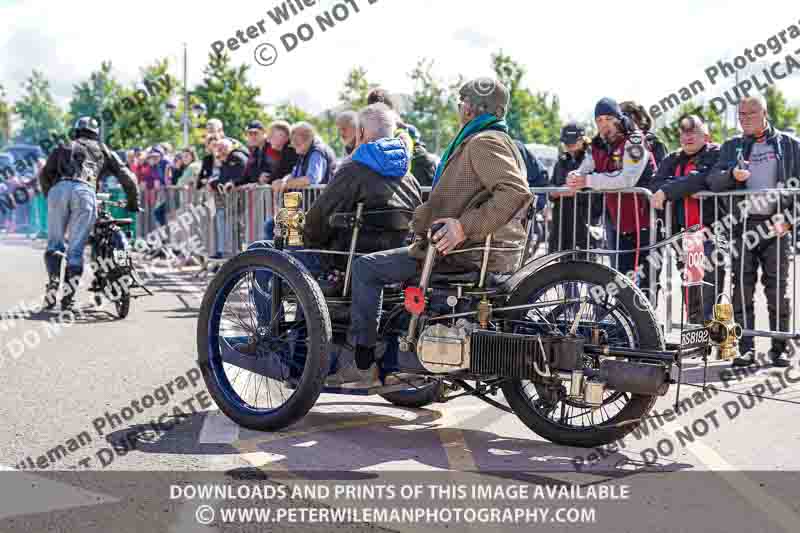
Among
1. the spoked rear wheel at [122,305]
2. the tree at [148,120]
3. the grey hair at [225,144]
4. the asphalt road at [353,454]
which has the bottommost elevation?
the asphalt road at [353,454]

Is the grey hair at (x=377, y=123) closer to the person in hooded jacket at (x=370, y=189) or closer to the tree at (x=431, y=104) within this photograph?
the person in hooded jacket at (x=370, y=189)

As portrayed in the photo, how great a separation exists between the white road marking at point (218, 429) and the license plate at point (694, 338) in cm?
226

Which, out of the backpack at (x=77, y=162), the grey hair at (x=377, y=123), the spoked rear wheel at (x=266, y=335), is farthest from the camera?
the backpack at (x=77, y=162)

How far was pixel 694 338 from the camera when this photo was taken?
527 centimetres

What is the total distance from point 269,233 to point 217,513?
7057mm

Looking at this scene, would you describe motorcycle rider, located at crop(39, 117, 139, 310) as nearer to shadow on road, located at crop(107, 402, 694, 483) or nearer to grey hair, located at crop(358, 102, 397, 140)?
shadow on road, located at crop(107, 402, 694, 483)

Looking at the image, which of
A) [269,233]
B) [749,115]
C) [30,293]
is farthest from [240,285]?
[30,293]

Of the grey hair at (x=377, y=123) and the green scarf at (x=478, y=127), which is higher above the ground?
the grey hair at (x=377, y=123)

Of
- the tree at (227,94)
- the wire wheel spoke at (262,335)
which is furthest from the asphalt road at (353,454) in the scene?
the tree at (227,94)

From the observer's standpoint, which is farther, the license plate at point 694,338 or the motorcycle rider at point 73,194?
the motorcycle rider at point 73,194

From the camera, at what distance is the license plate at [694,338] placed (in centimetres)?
519

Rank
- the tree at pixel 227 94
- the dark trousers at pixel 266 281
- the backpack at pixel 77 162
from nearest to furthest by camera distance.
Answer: the dark trousers at pixel 266 281 < the backpack at pixel 77 162 < the tree at pixel 227 94

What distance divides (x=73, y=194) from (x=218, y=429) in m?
6.01

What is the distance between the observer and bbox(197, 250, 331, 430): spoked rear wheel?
549 cm
